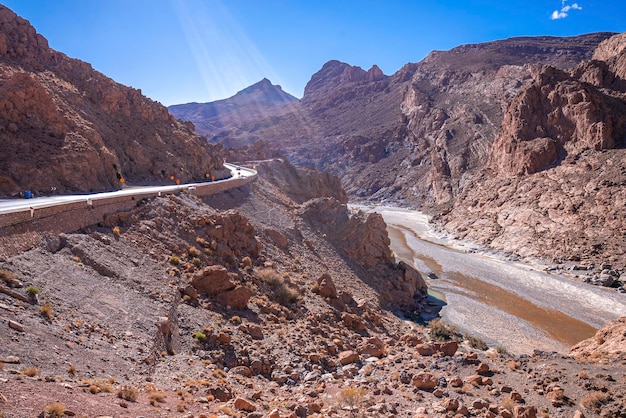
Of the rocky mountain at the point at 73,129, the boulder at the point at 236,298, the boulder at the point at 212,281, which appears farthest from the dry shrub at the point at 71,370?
the rocky mountain at the point at 73,129

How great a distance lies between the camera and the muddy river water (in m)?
22.2

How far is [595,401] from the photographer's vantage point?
8.11 m

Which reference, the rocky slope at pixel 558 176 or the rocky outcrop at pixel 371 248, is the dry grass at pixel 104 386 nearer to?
the rocky outcrop at pixel 371 248

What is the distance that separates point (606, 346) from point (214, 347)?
41.0ft

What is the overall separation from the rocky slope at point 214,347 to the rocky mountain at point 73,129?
672 centimetres

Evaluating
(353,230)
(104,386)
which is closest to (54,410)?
(104,386)

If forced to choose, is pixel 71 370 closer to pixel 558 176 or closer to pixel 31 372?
pixel 31 372

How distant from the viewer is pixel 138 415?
6148 millimetres

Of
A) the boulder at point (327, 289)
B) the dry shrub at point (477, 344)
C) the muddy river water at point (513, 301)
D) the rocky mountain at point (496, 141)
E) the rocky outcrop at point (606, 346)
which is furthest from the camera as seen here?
the rocky mountain at point (496, 141)

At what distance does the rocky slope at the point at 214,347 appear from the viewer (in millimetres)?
7090

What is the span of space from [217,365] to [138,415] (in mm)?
4021

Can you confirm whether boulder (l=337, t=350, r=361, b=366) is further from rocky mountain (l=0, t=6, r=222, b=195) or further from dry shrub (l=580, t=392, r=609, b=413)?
rocky mountain (l=0, t=6, r=222, b=195)

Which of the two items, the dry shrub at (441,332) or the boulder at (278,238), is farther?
the boulder at (278,238)

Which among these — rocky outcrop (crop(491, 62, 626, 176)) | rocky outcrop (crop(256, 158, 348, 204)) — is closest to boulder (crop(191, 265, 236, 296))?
rocky outcrop (crop(256, 158, 348, 204))
